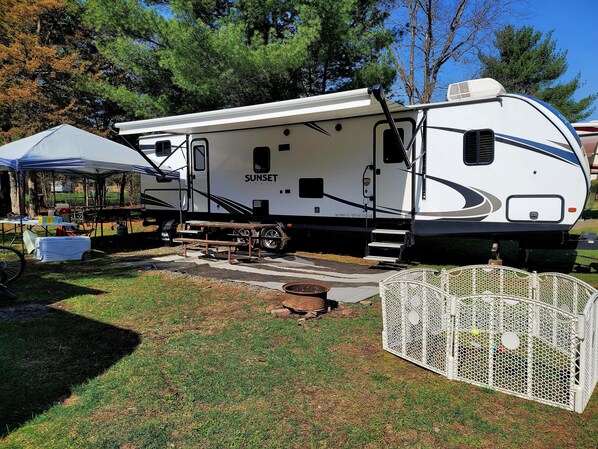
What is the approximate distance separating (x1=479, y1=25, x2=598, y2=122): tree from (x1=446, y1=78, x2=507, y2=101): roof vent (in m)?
16.6

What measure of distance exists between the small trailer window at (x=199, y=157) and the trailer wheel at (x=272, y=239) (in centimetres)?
258

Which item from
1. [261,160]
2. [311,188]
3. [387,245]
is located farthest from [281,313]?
[261,160]

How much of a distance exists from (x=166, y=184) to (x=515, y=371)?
10358mm

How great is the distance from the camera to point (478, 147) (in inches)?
292

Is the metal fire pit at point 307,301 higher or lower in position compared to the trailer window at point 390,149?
lower

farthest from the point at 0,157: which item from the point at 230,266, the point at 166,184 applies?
the point at 230,266

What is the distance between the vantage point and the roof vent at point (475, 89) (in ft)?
23.8

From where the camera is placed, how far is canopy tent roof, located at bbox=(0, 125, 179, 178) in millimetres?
9047

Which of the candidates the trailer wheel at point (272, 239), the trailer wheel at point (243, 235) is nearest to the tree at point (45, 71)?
the trailer wheel at point (243, 235)

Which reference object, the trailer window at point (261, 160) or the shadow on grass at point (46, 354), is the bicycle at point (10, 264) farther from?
the trailer window at point (261, 160)

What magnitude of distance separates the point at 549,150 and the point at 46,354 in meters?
7.24

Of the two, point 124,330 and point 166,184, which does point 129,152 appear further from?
point 124,330

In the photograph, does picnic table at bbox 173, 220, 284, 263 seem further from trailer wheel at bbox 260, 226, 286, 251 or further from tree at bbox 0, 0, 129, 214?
tree at bbox 0, 0, 129, 214

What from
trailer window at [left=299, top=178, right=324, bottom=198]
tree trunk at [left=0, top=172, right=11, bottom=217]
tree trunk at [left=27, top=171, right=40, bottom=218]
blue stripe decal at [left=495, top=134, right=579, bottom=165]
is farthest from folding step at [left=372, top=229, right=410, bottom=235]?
tree trunk at [left=0, top=172, right=11, bottom=217]
